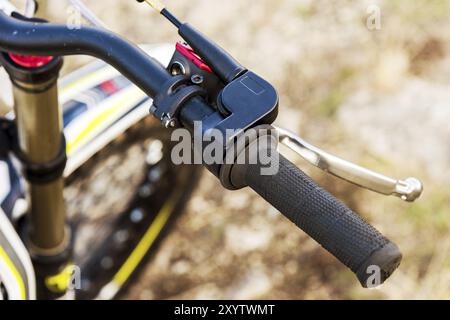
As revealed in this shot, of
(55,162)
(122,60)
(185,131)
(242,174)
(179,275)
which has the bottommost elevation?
(242,174)

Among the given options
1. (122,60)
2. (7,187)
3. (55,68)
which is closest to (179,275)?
(7,187)

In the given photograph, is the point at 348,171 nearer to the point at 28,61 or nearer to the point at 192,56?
the point at 192,56

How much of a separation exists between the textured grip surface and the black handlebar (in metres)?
0.23

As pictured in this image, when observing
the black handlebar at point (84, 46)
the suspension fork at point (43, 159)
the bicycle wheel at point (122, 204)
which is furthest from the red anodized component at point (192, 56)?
the bicycle wheel at point (122, 204)

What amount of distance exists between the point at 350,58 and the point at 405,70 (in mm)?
232

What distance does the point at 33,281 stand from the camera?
188 cm

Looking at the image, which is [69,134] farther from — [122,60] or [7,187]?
[122,60]

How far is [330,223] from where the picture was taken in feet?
3.30

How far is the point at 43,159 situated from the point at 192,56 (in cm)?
57

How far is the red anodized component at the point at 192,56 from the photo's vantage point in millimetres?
1110

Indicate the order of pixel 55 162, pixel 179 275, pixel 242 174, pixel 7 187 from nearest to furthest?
pixel 242 174
pixel 55 162
pixel 7 187
pixel 179 275

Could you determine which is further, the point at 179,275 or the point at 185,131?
the point at 179,275

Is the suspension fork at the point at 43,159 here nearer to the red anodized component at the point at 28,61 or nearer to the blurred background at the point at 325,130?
the red anodized component at the point at 28,61

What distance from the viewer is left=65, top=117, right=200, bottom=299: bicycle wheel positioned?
2535mm
